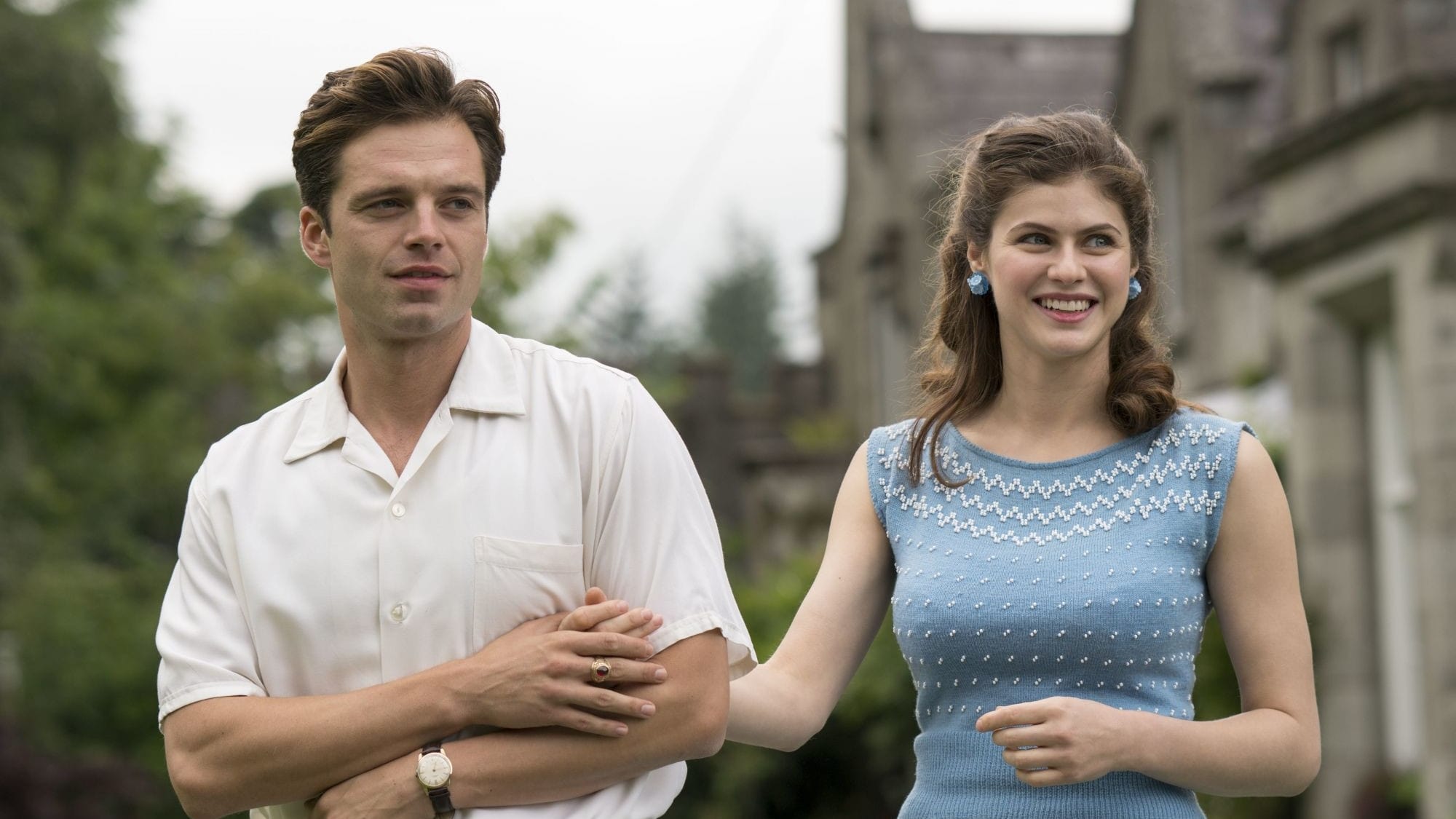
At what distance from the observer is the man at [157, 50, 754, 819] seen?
3443 mm

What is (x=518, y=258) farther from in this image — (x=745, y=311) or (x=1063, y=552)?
(x=745, y=311)

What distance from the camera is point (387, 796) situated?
3.44 metres

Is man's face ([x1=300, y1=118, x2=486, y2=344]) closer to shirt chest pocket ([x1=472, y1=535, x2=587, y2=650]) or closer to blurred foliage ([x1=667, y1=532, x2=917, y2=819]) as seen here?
shirt chest pocket ([x1=472, y1=535, x2=587, y2=650])

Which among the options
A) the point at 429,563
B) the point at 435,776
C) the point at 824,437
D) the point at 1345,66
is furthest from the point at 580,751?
the point at 824,437

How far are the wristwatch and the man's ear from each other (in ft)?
2.98

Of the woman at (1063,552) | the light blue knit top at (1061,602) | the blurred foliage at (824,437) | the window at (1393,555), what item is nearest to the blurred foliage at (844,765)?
the window at (1393,555)

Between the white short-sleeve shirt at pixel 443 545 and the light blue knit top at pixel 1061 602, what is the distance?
A: 1.36 ft

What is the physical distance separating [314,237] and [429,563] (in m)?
0.66

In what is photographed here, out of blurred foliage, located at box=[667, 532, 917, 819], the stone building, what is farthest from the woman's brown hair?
blurred foliage, located at box=[667, 532, 917, 819]

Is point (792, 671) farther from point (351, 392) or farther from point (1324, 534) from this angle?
point (1324, 534)

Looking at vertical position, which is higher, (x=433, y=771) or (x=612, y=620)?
(x=612, y=620)

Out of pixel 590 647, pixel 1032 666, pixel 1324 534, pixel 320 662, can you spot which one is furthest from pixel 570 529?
pixel 1324 534

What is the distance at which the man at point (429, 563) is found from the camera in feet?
11.3

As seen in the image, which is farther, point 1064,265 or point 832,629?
point 832,629
